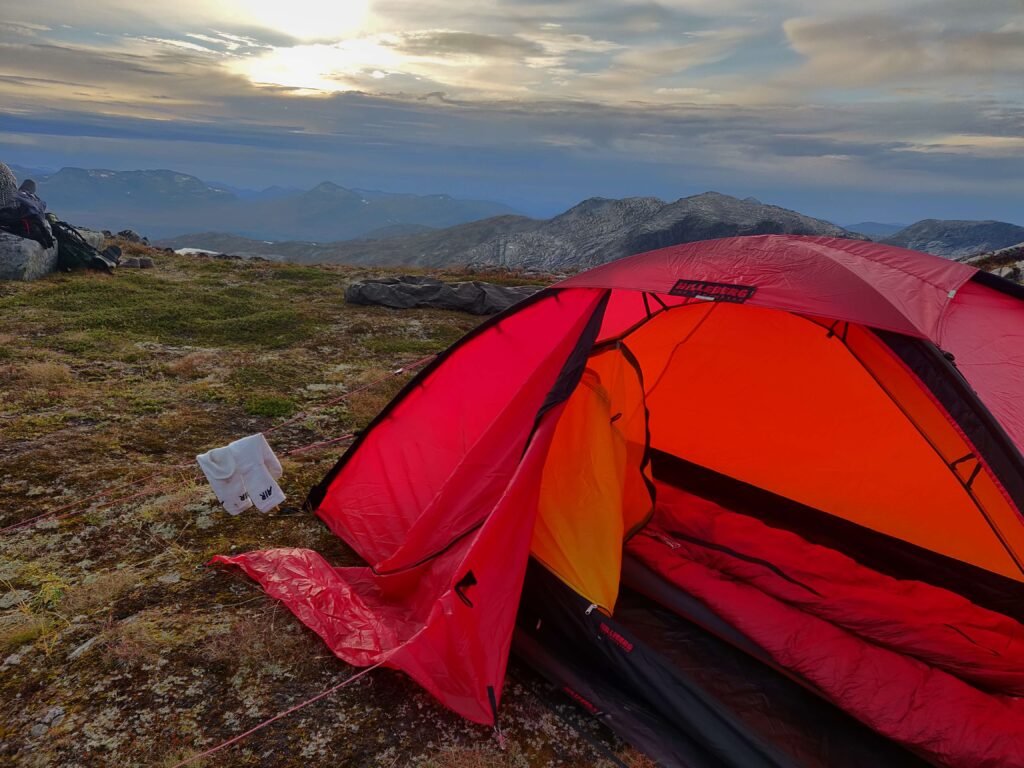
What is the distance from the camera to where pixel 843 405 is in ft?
19.7

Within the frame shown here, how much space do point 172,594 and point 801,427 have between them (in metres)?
6.02

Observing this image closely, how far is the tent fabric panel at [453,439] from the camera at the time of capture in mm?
4824

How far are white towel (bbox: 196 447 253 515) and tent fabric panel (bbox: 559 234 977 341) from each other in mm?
3923

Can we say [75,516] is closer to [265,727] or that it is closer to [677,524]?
[265,727]

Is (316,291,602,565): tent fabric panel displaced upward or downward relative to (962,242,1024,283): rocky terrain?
downward

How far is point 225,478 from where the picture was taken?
6.37m

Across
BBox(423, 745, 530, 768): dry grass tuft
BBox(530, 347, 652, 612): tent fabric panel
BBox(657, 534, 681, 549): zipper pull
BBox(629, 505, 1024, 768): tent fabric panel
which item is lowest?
BBox(423, 745, 530, 768): dry grass tuft

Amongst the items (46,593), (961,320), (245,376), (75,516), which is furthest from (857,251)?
(245,376)

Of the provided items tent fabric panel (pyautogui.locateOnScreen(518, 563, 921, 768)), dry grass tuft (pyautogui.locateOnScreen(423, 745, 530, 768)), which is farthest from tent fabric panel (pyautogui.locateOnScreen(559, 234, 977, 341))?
dry grass tuft (pyautogui.locateOnScreen(423, 745, 530, 768))

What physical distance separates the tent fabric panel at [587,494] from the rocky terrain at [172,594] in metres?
0.87

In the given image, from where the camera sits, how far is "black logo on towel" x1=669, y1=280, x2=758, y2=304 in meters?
4.32

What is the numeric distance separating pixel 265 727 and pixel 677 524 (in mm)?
3986

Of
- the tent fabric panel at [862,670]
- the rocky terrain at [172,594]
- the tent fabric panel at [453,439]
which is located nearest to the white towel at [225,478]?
the rocky terrain at [172,594]

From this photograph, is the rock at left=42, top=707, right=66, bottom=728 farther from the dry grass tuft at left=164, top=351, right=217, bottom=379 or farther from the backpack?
the backpack
